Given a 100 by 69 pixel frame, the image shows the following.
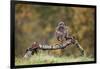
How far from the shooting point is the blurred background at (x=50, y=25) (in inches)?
90.5

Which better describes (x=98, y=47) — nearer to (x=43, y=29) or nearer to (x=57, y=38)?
(x=57, y=38)

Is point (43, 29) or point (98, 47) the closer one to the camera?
point (43, 29)

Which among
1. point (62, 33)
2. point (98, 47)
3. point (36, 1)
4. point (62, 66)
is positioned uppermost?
point (36, 1)

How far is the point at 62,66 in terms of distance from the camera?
2.47m

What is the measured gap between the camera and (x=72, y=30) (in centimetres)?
251

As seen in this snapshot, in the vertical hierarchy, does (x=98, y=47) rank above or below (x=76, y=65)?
above

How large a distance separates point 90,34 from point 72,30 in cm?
25

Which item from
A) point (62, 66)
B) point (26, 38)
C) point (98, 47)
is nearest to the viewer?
point (26, 38)

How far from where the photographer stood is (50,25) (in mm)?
2414

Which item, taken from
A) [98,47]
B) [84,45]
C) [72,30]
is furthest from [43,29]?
[98,47]

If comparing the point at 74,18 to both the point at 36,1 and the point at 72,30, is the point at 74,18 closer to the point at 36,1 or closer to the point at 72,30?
the point at 72,30

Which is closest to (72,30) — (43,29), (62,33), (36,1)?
(62,33)

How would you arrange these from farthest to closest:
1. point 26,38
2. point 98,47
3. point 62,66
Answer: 1. point 98,47
2. point 62,66
3. point 26,38

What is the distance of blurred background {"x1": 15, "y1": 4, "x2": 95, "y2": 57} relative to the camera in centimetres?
230
